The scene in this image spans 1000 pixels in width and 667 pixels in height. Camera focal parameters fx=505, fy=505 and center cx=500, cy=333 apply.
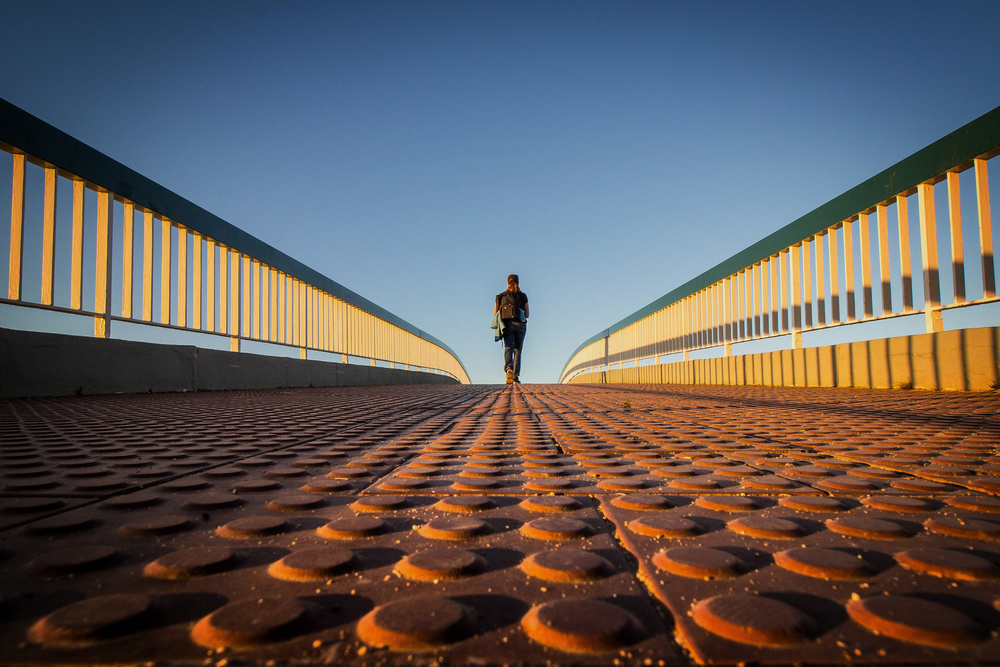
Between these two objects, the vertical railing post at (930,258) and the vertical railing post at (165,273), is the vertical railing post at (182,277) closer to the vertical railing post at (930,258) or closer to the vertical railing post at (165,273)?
the vertical railing post at (165,273)

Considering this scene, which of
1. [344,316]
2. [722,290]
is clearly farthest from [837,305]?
[344,316]

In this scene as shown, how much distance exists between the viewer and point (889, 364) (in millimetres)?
5957

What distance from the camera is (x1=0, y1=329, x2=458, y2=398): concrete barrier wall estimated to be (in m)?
4.83

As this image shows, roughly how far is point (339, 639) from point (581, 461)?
1.39 m

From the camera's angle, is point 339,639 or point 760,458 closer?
point 339,639

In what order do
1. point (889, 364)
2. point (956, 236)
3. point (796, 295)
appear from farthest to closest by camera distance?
point (796, 295) → point (889, 364) → point (956, 236)

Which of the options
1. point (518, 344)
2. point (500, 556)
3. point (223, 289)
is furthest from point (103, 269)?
point (518, 344)

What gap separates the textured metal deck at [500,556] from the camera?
25.0 inches

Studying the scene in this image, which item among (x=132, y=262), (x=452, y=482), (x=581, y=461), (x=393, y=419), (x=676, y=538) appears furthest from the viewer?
(x=132, y=262)

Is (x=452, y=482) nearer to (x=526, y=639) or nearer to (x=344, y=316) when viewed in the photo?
(x=526, y=639)

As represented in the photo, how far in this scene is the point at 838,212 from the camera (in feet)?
22.2

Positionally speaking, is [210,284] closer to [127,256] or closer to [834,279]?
[127,256]

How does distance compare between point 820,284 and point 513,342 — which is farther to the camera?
point 513,342

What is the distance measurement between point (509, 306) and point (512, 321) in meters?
0.47
